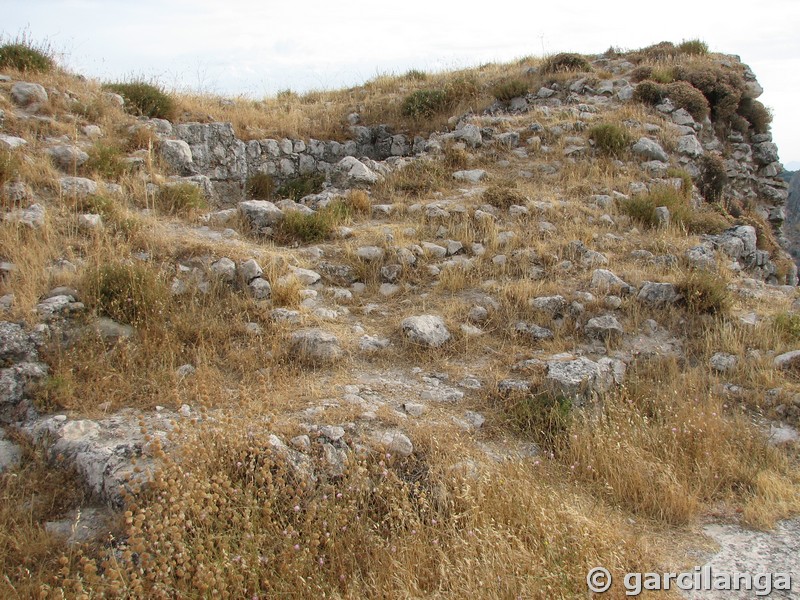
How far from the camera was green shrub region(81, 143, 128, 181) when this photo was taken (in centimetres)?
881

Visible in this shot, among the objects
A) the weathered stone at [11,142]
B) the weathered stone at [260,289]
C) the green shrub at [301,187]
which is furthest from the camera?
the green shrub at [301,187]

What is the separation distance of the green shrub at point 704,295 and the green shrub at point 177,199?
22.0ft

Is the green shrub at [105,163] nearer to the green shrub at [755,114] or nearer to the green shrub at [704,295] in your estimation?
the green shrub at [704,295]

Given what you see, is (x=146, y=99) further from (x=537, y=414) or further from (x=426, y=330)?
(x=537, y=414)

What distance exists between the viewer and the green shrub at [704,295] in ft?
23.9

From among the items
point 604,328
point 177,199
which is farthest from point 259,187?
point 604,328

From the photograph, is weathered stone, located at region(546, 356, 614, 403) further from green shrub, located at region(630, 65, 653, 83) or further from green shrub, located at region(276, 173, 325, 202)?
green shrub, located at region(630, 65, 653, 83)

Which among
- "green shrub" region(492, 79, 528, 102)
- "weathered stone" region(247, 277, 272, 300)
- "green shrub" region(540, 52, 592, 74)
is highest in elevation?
"green shrub" region(540, 52, 592, 74)

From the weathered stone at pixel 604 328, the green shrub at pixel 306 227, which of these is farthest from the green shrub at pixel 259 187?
the weathered stone at pixel 604 328

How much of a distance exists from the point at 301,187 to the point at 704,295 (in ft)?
26.0

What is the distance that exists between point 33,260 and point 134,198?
245 centimetres

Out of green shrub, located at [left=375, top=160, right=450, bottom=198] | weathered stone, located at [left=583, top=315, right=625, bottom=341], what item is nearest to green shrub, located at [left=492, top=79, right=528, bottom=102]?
green shrub, located at [left=375, top=160, right=450, bottom=198]

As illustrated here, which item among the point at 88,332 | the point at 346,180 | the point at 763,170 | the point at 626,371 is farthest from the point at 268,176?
the point at 763,170

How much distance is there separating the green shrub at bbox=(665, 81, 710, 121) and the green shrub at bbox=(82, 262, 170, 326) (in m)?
12.0
